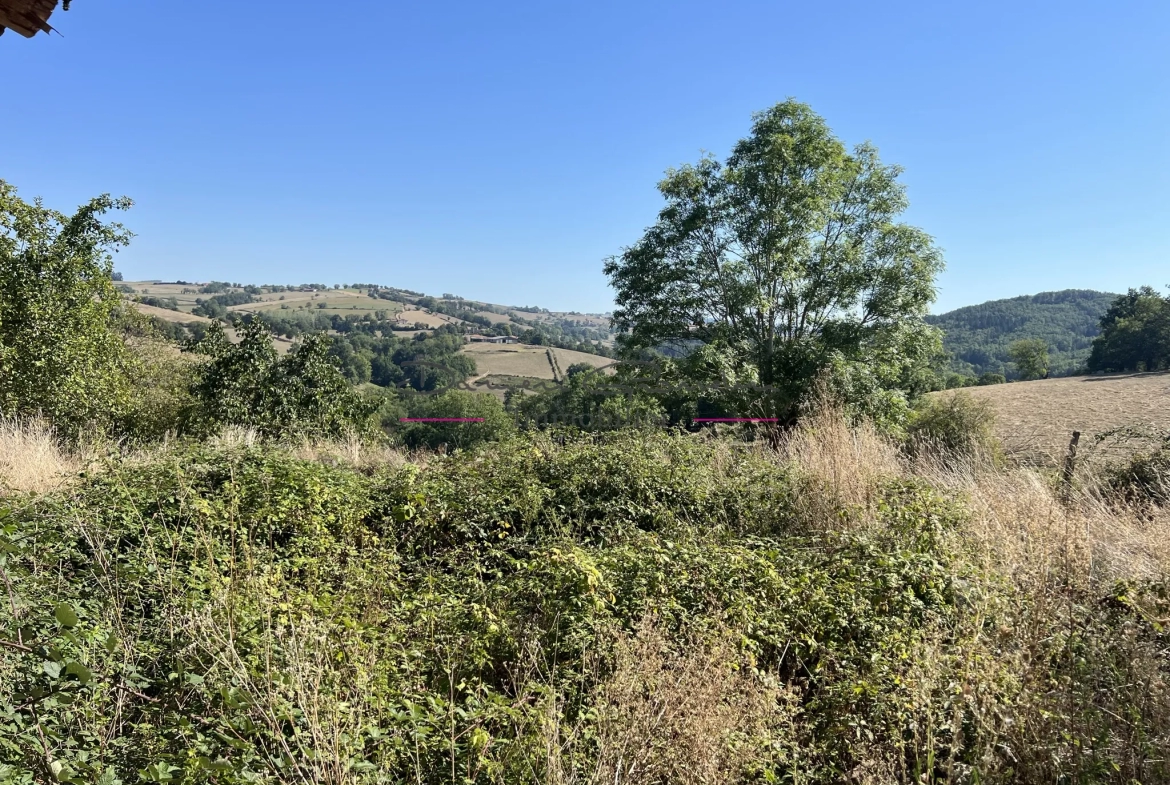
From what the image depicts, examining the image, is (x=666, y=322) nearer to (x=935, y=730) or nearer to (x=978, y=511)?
(x=978, y=511)

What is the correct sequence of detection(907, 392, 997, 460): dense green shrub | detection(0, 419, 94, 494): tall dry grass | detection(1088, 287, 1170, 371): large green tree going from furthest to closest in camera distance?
detection(1088, 287, 1170, 371): large green tree < detection(907, 392, 997, 460): dense green shrub < detection(0, 419, 94, 494): tall dry grass

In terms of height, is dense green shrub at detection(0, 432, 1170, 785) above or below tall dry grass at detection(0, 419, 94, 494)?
above

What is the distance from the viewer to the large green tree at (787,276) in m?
12.4

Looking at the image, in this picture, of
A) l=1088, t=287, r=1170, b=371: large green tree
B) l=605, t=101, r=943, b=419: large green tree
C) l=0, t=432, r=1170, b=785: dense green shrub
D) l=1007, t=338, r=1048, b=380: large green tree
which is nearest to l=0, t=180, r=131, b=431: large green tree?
l=0, t=432, r=1170, b=785: dense green shrub

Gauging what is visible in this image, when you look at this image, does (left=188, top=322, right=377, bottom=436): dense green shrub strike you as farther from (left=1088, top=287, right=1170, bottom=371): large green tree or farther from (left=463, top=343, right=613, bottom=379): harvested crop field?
(left=1088, top=287, right=1170, bottom=371): large green tree

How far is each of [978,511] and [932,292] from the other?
9709 mm

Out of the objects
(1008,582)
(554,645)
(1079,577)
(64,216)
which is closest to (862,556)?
(1008,582)

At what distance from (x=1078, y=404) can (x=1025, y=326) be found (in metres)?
48.2

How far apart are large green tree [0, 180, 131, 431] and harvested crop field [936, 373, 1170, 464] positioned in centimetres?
2256

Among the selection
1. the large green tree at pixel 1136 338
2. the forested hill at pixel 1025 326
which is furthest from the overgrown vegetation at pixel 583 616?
the forested hill at pixel 1025 326

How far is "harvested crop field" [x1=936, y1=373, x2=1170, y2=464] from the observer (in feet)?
72.2

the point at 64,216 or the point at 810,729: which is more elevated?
the point at 64,216

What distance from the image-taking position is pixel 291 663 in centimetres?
215

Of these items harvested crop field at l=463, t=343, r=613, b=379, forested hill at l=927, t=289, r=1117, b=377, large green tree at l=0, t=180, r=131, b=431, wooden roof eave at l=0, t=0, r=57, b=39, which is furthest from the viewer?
forested hill at l=927, t=289, r=1117, b=377
